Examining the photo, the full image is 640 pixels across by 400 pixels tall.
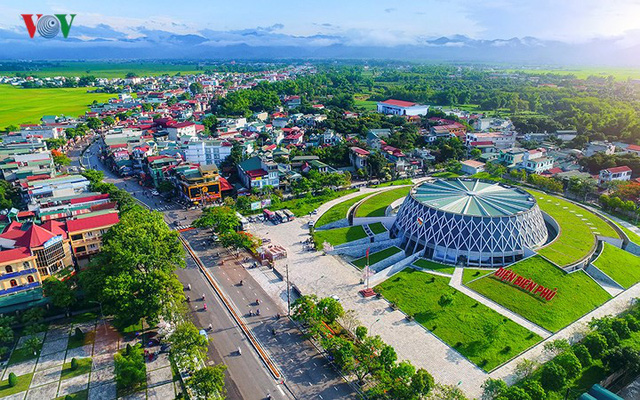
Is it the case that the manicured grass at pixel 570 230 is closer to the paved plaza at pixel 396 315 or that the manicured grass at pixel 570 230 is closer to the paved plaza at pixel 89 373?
the paved plaza at pixel 396 315

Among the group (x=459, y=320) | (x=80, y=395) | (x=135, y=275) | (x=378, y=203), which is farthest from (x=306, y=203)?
(x=80, y=395)

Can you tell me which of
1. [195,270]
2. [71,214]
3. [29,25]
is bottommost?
[195,270]

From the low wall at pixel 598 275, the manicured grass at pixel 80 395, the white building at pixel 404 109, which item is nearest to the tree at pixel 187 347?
the manicured grass at pixel 80 395

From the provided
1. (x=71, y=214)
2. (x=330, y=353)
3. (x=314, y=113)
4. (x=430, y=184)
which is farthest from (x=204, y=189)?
(x=314, y=113)

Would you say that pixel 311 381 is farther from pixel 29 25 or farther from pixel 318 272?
pixel 29 25

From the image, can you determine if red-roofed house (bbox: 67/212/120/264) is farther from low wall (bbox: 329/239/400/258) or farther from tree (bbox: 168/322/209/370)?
low wall (bbox: 329/239/400/258)
